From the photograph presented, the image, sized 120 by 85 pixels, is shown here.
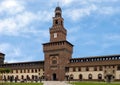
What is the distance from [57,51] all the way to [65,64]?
501 centimetres

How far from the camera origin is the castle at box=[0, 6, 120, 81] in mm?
75562

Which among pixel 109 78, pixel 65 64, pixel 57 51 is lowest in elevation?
pixel 109 78

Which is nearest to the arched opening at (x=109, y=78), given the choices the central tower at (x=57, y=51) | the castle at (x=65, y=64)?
the castle at (x=65, y=64)

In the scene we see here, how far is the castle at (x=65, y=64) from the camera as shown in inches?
2975

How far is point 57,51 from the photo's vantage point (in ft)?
269

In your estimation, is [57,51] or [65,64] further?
[57,51]

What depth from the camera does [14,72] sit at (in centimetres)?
9644

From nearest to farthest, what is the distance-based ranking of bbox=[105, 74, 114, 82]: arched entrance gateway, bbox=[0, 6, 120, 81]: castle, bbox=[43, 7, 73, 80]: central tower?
bbox=[105, 74, 114, 82]: arched entrance gateway → bbox=[0, 6, 120, 81]: castle → bbox=[43, 7, 73, 80]: central tower

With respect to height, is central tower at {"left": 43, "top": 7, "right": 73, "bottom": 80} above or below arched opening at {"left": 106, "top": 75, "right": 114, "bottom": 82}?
above

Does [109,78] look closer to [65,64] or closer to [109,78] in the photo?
[109,78]

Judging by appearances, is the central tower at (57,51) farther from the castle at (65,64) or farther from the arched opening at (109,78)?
the arched opening at (109,78)

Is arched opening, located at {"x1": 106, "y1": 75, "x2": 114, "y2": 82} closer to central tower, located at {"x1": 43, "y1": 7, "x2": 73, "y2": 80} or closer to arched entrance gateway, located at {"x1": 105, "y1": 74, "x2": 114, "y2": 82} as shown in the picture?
arched entrance gateway, located at {"x1": 105, "y1": 74, "x2": 114, "y2": 82}

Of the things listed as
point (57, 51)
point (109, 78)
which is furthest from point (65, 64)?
point (109, 78)

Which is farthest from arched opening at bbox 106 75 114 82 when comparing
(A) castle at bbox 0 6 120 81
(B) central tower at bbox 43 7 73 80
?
(B) central tower at bbox 43 7 73 80
